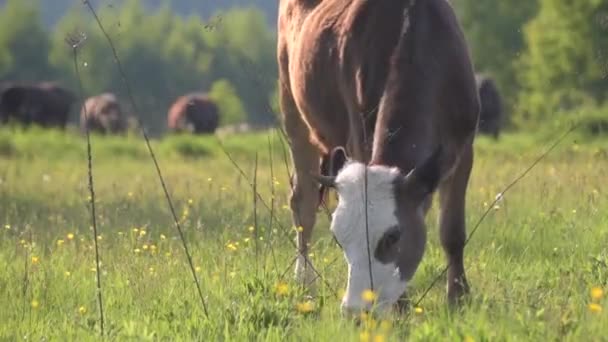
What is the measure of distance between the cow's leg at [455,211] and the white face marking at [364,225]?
129 centimetres

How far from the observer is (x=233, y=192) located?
1238 cm

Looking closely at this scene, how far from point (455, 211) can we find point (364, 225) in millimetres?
1660

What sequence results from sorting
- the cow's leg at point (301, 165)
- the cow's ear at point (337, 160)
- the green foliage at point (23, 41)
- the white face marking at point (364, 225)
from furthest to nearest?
the green foliage at point (23, 41)
the cow's leg at point (301, 165)
the cow's ear at point (337, 160)
the white face marking at point (364, 225)

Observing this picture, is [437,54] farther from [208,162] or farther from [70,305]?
[208,162]

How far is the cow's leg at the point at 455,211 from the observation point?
7113 mm

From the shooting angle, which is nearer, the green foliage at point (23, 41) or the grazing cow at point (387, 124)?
the grazing cow at point (387, 124)

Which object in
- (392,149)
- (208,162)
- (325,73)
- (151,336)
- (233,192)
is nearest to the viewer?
(151,336)

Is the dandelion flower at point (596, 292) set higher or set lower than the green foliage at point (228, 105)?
higher

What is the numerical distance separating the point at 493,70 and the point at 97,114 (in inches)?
725

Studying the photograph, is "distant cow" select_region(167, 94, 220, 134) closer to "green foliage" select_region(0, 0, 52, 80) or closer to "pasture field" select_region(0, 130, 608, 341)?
"pasture field" select_region(0, 130, 608, 341)

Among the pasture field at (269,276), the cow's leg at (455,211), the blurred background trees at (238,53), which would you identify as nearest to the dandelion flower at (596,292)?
the pasture field at (269,276)

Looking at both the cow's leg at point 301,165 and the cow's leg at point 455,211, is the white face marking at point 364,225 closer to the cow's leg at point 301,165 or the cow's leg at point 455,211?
the cow's leg at point 455,211

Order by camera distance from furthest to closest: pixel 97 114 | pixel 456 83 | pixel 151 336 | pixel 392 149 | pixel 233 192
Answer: pixel 97 114
pixel 233 192
pixel 456 83
pixel 392 149
pixel 151 336

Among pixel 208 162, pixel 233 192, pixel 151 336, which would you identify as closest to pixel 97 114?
pixel 208 162
